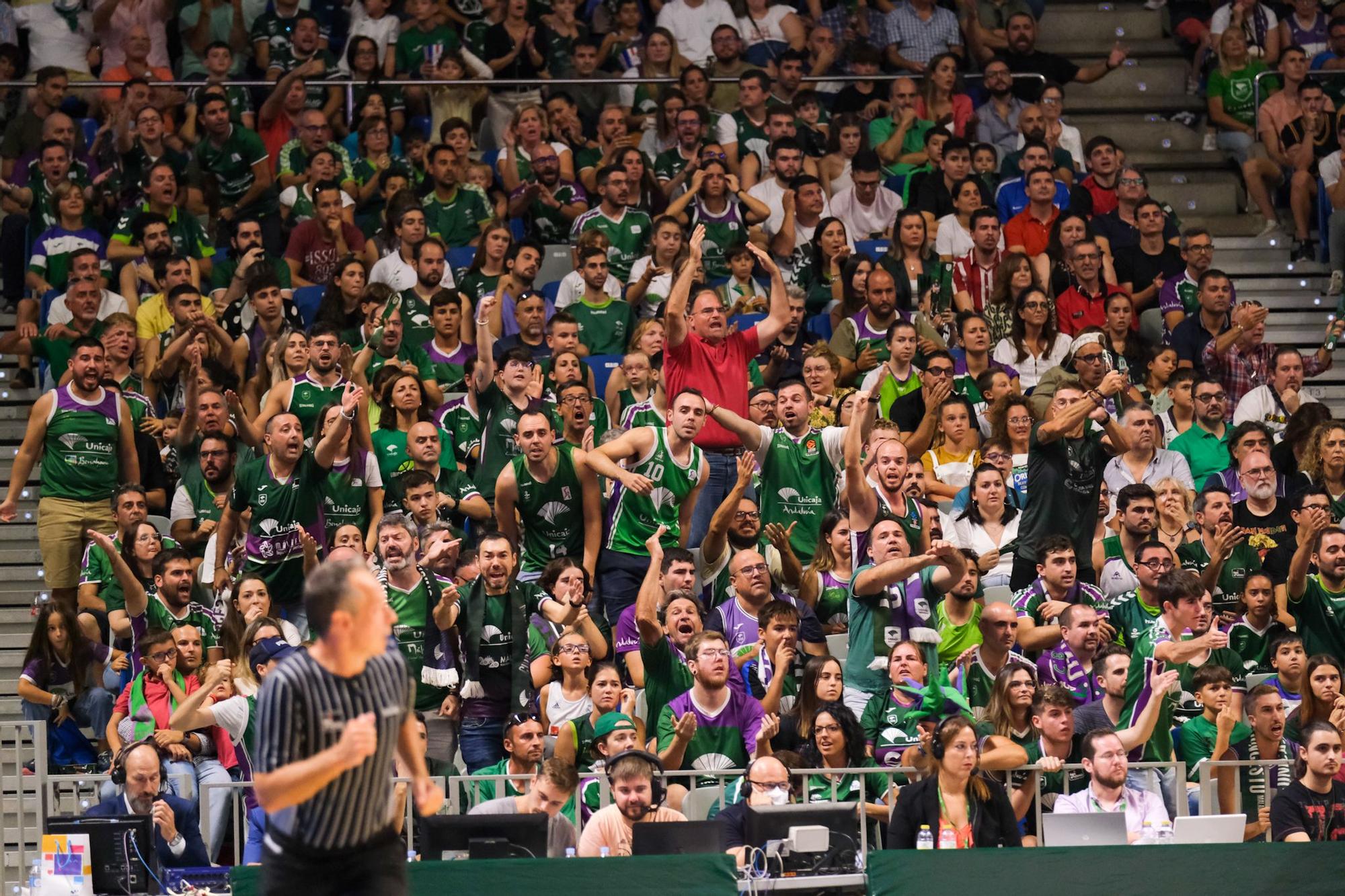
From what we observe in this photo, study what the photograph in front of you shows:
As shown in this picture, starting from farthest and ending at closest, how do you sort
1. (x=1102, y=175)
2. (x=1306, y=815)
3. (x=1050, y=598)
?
(x=1102, y=175)
(x=1050, y=598)
(x=1306, y=815)

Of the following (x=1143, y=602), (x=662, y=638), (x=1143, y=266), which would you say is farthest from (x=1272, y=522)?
(x=662, y=638)

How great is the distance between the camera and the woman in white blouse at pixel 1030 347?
14789 mm

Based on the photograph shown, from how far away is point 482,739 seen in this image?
37.9 ft

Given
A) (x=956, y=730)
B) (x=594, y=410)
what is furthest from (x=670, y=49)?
(x=956, y=730)

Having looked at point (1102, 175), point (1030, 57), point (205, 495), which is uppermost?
point (1030, 57)

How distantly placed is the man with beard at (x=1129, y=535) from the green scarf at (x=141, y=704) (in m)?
5.53

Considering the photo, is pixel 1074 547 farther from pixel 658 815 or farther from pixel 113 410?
pixel 113 410

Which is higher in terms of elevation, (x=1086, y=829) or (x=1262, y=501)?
(x=1262, y=501)

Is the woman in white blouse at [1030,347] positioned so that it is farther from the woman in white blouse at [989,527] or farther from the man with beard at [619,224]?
the man with beard at [619,224]

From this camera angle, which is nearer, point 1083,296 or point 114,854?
point 114,854

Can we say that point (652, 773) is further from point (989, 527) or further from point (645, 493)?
point (989, 527)

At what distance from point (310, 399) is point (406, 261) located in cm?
215

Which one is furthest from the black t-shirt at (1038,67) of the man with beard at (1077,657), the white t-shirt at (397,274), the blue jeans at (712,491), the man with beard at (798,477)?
the man with beard at (1077,657)

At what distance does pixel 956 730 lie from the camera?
9.59 m
